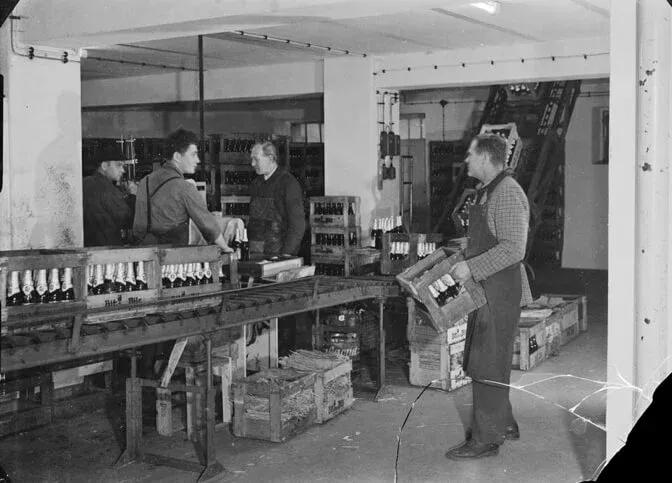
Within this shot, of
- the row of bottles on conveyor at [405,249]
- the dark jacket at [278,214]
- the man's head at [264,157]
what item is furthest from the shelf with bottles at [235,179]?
the row of bottles on conveyor at [405,249]

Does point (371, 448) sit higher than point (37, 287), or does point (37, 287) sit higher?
point (37, 287)

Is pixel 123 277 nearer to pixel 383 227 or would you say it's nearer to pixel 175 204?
pixel 175 204

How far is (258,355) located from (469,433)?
205cm

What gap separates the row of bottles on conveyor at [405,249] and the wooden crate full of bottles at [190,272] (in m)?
2.93

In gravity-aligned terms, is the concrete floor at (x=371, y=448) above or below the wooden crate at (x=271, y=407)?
below

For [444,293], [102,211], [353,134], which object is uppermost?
[353,134]

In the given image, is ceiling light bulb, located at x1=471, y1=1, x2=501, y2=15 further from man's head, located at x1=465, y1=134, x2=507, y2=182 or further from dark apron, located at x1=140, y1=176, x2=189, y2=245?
dark apron, located at x1=140, y1=176, x2=189, y2=245

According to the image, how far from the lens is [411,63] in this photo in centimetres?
1089

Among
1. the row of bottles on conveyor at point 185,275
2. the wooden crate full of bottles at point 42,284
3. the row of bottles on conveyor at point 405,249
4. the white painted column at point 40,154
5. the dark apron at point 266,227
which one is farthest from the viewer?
the row of bottles on conveyor at point 405,249

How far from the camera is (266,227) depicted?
841cm

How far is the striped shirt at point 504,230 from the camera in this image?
537 cm

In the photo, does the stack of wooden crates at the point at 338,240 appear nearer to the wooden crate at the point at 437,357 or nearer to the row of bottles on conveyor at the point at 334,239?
the row of bottles on conveyor at the point at 334,239

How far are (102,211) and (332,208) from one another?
2.57m

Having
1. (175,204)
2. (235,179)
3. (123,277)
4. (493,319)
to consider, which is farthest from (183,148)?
(235,179)
